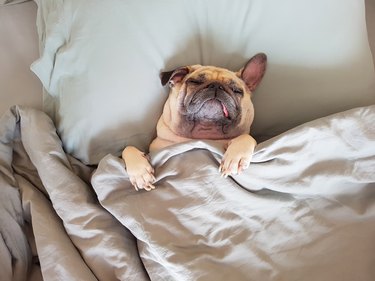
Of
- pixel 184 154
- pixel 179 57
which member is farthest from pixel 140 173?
pixel 179 57

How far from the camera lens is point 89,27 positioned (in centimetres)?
100

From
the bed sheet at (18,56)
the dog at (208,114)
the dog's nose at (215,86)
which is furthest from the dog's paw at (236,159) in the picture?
the bed sheet at (18,56)

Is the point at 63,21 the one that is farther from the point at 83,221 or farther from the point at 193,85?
the point at 83,221

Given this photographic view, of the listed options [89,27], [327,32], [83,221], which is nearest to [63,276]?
[83,221]

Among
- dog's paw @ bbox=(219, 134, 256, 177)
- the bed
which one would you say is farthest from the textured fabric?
dog's paw @ bbox=(219, 134, 256, 177)

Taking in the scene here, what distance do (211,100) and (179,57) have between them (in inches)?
6.8

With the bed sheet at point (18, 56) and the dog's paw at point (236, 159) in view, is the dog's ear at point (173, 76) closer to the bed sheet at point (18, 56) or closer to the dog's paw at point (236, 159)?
the dog's paw at point (236, 159)

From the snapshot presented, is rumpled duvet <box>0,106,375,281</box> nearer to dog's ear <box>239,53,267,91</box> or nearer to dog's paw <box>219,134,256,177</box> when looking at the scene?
dog's paw <box>219,134,256,177</box>

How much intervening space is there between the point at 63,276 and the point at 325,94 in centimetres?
67

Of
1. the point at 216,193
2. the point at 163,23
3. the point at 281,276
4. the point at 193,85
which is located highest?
the point at 163,23

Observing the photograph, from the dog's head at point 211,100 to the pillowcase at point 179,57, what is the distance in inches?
1.9

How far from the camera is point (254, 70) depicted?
3.26 ft

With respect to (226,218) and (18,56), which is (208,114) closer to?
(226,218)

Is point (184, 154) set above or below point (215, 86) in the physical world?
below
